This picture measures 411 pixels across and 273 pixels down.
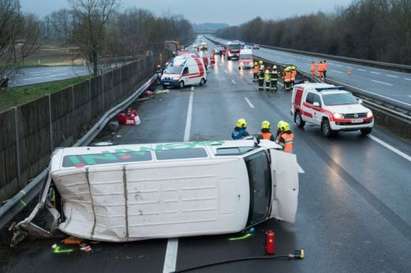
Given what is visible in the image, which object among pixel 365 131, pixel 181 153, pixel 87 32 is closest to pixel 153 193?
pixel 181 153

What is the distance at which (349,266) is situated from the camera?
26.9ft

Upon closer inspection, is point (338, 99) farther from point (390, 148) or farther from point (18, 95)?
point (18, 95)

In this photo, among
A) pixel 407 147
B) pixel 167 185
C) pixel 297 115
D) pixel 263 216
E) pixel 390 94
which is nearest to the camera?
pixel 167 185

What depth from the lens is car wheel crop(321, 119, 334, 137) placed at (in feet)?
64.8

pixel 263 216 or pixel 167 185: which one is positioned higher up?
pixel 167 185

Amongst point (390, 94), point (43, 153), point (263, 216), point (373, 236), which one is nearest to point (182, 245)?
point (263, 216)

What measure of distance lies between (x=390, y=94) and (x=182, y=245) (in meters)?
26.8

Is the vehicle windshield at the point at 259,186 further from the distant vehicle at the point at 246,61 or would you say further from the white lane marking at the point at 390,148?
the distant vehicle at the point at 246,61

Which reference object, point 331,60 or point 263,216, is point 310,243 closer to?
point 263,216

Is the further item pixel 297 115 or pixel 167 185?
pixel 297 115

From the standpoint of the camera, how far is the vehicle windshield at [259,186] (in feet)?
30.9

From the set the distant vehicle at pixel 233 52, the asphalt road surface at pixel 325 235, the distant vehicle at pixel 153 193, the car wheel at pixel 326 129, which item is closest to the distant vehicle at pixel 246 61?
the distant vehicle at pixel 233 52

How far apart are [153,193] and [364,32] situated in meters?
82.8

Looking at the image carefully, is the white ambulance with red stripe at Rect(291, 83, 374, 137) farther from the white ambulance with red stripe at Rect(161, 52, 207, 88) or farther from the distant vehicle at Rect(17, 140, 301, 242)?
the white ambulance with red stripe at Rect(161, 52, 207, 88)
